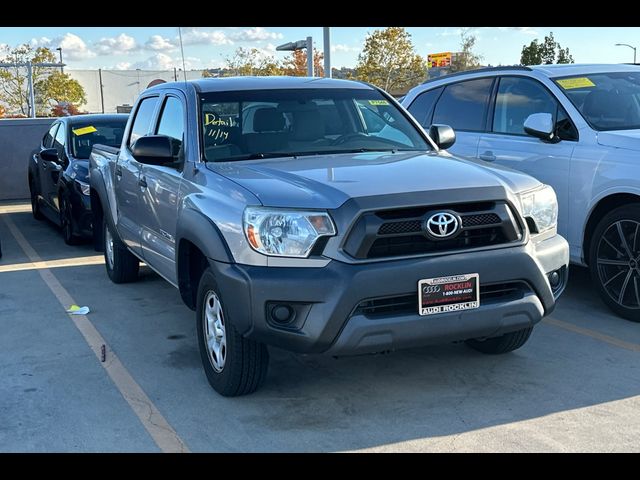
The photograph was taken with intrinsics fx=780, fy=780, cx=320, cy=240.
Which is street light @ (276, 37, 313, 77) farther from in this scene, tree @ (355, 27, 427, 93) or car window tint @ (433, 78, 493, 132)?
tree @ (355, 27, 427, 93)

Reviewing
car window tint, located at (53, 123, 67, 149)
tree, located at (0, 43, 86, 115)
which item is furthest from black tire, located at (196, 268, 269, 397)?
tree, located at (0, 43, 86, 115)

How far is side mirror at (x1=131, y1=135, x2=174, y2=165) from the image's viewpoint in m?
5.09

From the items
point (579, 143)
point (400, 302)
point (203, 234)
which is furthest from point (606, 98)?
point (203, 234)

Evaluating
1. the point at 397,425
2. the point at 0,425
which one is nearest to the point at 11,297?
the point at 0,425

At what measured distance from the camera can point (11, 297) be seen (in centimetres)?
725

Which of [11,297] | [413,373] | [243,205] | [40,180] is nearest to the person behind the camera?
[243,205]

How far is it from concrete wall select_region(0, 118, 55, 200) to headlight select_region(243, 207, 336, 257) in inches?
476

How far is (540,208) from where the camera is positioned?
4.55 metres

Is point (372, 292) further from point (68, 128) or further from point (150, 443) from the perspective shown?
point (68, 128)

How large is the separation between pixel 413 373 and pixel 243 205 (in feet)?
5.31

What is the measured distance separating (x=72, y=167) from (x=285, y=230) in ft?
21.0

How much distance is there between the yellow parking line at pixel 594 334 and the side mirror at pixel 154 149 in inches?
123
